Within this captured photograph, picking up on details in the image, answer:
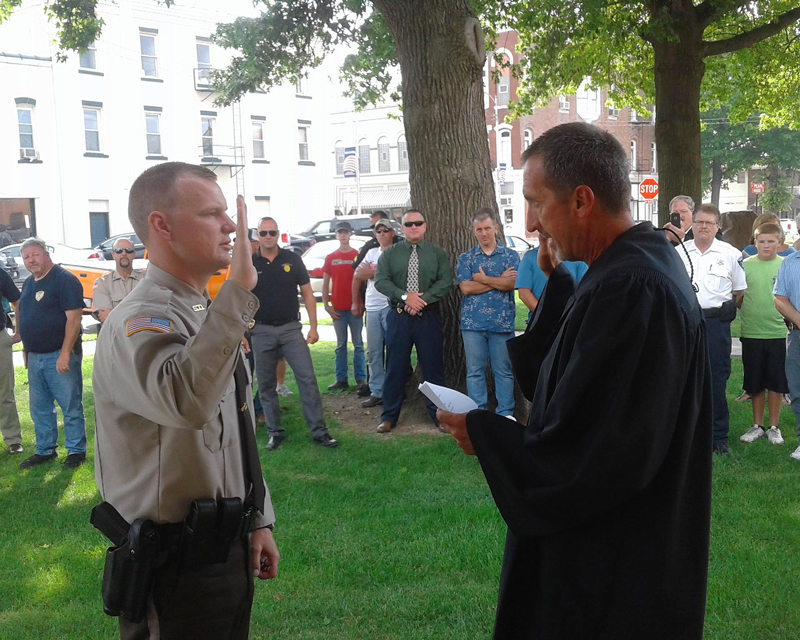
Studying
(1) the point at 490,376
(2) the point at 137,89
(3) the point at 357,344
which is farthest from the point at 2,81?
(1) the point at 490,376

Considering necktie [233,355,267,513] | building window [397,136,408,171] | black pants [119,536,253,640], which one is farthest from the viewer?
building window [397,136,408,171]

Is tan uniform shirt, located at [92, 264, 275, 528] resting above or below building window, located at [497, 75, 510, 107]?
below

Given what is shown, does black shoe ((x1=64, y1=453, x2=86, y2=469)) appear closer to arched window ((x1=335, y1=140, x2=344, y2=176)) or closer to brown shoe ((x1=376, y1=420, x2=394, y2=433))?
brown shoe ((x1=376, y1=420, x2=394, y2=433))

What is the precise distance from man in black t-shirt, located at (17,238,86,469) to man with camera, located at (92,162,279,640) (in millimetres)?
5639

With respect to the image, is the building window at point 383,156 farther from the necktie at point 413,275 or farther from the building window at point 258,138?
the necktie at point 413,275

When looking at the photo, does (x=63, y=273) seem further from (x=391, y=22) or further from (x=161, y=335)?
(x=161, y=335)

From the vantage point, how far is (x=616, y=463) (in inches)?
72.4

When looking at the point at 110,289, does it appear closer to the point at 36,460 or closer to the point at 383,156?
the point at 36,460

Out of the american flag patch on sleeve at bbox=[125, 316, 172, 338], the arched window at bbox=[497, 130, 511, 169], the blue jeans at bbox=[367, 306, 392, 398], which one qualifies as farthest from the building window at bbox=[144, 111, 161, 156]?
the american flag patch on sleeve at bbox=[125, 316, 172, 338]

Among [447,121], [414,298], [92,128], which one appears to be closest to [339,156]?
[92,128]

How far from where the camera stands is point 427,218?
8672 mm

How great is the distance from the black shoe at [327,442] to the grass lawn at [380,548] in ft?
0.50

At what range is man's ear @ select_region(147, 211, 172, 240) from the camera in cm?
248

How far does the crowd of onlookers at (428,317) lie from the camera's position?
24.1ft
